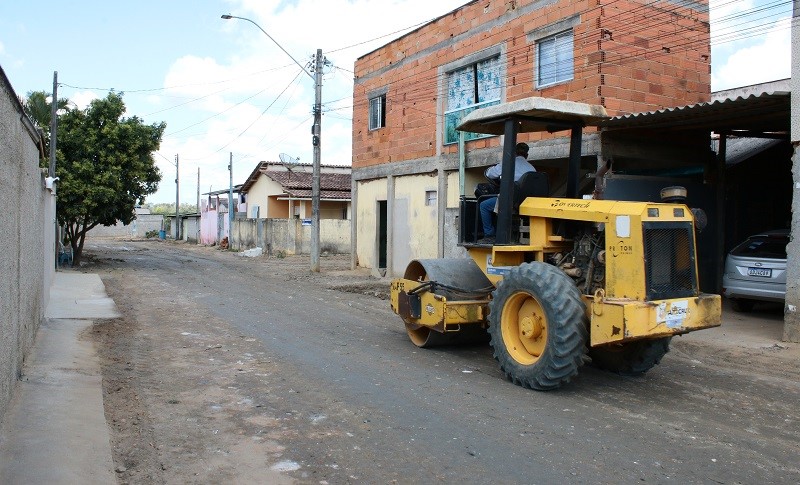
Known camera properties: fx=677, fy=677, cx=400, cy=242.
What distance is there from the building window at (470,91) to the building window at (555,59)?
1369 millimetres

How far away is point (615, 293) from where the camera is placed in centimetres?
632

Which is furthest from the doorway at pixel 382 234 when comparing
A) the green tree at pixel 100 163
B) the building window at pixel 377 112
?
the green tree at pixel 100 163

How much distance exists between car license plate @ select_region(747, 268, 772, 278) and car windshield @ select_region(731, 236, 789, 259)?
0.86 ft

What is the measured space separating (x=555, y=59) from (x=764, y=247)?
18.0ft

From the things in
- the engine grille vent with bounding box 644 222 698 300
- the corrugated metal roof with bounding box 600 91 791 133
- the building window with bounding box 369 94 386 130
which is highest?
the building window with bounding box 369 94 386 130

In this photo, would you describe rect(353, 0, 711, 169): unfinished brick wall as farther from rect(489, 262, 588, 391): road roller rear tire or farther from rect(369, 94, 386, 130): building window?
rect(489, 262, 588, 391): road roller rear tire

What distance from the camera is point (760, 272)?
1118 centimetres

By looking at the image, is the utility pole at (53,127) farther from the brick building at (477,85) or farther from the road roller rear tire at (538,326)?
the road roller rear tire at (538,326)

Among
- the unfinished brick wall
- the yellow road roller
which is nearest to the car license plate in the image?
the unfinished brick wall

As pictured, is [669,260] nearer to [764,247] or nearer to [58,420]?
[58,420]

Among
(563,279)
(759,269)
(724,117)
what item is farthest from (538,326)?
(724,117)

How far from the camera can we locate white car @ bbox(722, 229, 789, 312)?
10977 mm

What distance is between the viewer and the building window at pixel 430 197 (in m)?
18.1

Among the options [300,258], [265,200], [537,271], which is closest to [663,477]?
[537,271]
